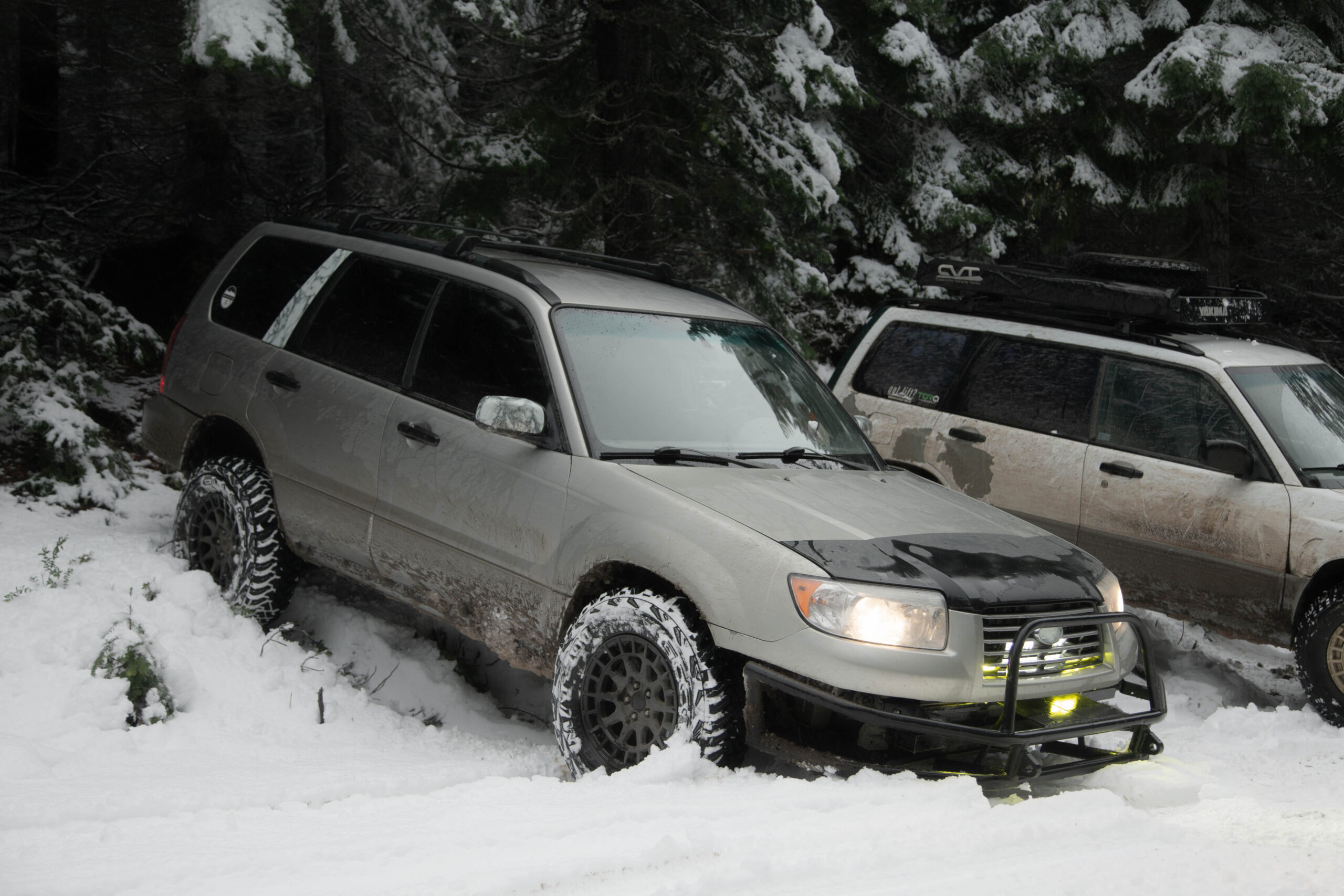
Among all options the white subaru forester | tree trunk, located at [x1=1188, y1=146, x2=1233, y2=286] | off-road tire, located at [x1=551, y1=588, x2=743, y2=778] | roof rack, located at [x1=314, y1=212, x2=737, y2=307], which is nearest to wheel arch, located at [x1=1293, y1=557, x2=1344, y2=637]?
the white subaru forester

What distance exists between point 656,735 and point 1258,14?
10.8 metres

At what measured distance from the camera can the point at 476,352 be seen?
5.16 metres

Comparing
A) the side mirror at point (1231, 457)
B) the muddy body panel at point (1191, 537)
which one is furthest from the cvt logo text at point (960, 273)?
the side mirror at point (1231, 457)

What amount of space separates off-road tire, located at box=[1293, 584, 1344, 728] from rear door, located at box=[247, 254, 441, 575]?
4694 mm

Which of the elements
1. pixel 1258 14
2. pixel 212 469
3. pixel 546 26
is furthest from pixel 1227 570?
pixel 1258 14

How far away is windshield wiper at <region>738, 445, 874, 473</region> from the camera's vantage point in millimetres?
4871

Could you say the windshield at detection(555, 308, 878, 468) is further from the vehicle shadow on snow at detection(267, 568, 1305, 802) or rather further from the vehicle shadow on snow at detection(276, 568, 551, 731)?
the vehicle shadow on snow at detection(276, 568, 551, 731)

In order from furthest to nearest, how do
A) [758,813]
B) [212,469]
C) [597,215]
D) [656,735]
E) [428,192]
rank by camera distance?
[428,192] → [597,215] → [212,469] → [656,735] → [758,813]

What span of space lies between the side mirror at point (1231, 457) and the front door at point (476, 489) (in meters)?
3.61

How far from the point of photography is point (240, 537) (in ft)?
19.0

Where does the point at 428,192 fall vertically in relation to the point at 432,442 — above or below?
above

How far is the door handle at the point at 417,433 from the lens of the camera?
5.05 meters

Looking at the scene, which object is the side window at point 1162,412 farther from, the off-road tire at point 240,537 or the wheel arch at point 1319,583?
the off-road tire at point 240,537

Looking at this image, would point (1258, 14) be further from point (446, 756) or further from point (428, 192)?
point (446, 756)
